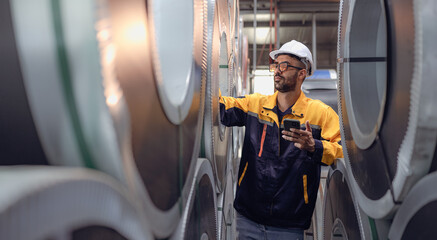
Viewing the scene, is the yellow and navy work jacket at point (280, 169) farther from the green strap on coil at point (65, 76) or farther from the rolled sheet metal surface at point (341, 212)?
the green strap on coil at point (65, 76)

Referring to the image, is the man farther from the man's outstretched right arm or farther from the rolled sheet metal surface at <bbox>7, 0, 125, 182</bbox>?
the rolled sheet metal surface at <bbox>7, 0, 125, 182</bbox>

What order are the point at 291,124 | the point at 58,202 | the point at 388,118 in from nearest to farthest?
the point at 58,202, the point at 388,118, the point at 291,124

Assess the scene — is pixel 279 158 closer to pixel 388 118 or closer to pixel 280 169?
pixel 280 169

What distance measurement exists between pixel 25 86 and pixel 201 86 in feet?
2.16

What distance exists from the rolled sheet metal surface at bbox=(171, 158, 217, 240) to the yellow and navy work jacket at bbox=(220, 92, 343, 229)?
496mm

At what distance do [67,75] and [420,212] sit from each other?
1.94 ft

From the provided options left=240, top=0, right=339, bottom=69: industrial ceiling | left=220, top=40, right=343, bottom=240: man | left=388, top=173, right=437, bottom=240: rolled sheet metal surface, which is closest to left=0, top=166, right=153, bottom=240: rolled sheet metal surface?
left=388, top=173, right=437, bottom=240: rolled sheet metal surface

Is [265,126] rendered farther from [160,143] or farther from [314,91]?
[314,91]

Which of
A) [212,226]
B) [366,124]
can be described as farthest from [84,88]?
[212,226]

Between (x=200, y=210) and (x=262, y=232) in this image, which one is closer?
(x=200, y=210)

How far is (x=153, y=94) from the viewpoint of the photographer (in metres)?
0.56

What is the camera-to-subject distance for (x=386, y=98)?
743 millimetres

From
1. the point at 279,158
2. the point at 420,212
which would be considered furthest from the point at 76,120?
the point at 279,158

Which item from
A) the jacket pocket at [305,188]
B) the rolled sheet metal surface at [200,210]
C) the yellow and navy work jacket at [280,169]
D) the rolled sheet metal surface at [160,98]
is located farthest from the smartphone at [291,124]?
the rolled sheet metal surface at [160,98]
